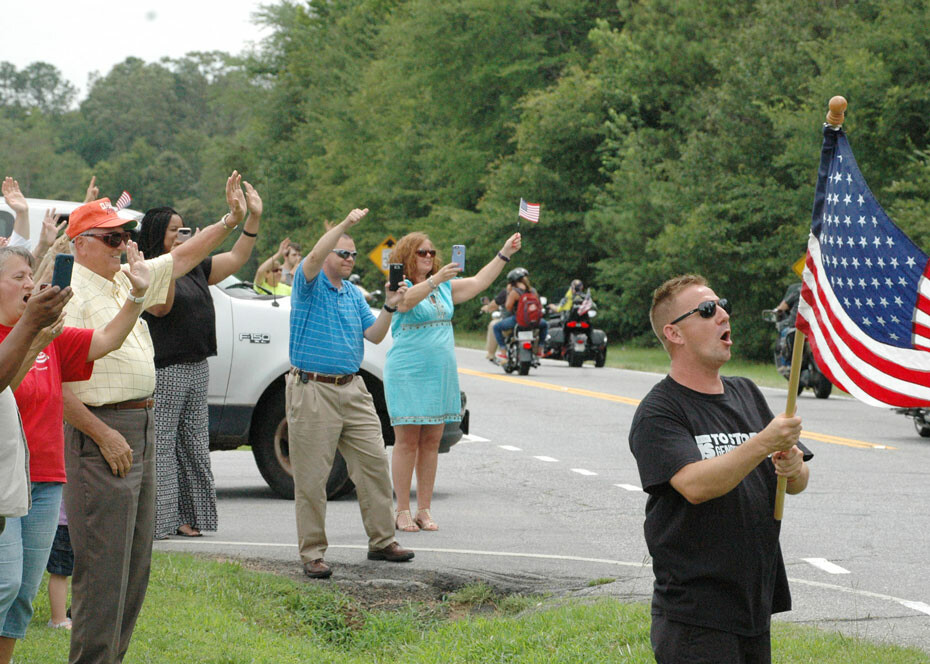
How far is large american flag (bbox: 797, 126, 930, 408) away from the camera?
14.9 ft

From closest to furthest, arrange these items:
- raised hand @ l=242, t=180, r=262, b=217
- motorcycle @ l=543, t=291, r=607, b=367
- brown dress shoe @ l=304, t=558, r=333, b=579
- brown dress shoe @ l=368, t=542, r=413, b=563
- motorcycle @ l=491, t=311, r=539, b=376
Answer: raised hand @ l=242, t=180, r=262, b=217 < brown dress shoe @ l=304, t=558, r=333, b=579 < brown dress shoe @ l=368, t=542, r=413, b=563 < motorcycle @ l=491, t=311, r=539, b=376 < motorcycle @ l=543, t=291, r=607, b=367

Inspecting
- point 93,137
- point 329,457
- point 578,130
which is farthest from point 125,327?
point 93,137

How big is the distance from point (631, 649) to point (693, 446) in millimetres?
2424

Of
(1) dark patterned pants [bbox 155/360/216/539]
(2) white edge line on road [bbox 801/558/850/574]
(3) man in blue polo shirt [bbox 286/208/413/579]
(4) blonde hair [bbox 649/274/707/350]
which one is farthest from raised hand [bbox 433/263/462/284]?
(4) blonde hair [bbox 649/274/707/350]

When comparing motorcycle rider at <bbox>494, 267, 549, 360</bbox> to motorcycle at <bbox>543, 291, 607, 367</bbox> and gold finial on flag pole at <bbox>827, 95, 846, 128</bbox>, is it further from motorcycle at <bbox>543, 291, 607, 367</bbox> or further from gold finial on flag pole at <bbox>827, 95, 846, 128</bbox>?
gold finial on flag pole at <bbox>827, 95, 846, 128</bbox>

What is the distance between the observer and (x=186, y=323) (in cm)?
872

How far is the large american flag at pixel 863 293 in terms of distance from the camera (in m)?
Result: 4.55

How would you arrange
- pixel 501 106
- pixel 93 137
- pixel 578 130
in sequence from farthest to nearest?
pixel 93 137 → pixel 501 106 → pixel 578 130

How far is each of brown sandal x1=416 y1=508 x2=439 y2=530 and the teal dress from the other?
2.48ft

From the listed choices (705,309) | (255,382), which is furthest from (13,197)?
(705,309)

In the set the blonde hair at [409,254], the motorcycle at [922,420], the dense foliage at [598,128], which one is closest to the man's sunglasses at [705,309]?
the blonde hair at [409,254]

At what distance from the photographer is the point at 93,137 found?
521 feet

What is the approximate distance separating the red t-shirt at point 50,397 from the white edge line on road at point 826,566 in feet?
15.9

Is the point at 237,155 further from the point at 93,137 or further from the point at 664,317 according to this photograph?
the point at 664,317
